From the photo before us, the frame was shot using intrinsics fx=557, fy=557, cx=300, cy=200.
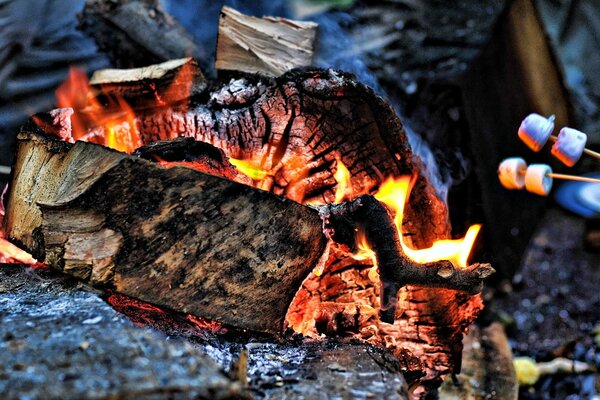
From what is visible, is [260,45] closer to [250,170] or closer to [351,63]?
[351,63]

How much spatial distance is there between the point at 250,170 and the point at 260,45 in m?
0.74

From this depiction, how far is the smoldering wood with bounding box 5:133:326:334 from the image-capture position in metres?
1.89

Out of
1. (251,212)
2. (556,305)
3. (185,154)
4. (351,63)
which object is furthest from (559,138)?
(556,305)

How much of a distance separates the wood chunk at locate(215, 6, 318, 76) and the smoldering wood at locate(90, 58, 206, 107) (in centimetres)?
23

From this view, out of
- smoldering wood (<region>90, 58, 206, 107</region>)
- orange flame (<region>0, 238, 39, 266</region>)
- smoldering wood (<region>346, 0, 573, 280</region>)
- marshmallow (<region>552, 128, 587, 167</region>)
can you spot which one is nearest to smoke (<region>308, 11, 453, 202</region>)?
smoldering wood (<region>346, 0, 573, 280</region>)

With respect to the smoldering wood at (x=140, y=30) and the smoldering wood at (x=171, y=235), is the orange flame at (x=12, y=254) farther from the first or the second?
the smoldering wood at (x=140, y=30)

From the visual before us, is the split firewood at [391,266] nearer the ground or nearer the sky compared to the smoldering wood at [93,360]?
nearer the sky

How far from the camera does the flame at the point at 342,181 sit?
95.0 inches

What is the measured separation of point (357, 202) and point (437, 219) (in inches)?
20.5

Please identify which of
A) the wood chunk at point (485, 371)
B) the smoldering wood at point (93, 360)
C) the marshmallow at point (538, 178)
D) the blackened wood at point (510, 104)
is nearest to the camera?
the smoldering wood at point (93, 360)

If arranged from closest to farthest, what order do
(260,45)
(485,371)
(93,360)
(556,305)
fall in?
(93,360) < (260,45) < (485,371) < (556,305)

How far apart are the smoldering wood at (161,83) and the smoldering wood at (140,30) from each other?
59cm

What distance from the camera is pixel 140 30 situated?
3.24m

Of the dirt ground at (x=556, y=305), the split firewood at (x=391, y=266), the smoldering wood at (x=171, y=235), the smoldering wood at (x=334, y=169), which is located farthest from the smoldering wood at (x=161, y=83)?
the dirt ground at (x=556, y=305)
